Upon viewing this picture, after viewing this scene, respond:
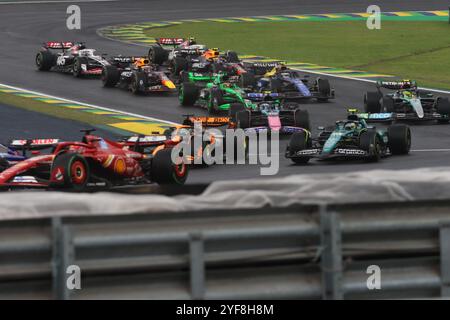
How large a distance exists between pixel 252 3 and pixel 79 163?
144 ft

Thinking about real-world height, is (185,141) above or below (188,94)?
below

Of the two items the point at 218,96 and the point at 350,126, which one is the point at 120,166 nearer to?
the point at 350,126

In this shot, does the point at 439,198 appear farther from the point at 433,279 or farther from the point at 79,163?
the point at 79,163

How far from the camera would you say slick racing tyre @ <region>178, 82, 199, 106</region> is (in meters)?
31.4

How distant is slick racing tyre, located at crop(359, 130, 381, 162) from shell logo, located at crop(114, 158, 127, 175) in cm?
627

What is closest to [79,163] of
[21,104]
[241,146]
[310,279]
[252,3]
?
[241,146]

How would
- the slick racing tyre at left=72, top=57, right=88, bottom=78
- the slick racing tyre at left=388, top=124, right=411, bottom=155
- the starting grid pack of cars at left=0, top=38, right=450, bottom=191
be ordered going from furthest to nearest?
1. the slick racing tyre at left=72, top=57, right=88, bottom=78
2. the slick racing tyre at left=388, top=124, right=411, bottom=155
3. the starting grid pack of cars at left=0, top=38, right=450, bottom=191

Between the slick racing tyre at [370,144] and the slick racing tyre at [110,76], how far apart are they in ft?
45.9

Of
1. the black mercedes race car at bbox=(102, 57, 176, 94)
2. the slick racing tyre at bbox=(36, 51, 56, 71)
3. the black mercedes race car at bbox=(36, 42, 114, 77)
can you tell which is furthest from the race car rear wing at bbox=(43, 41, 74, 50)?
the black mercedes race car at bbox=(102, 57, 176, 94)

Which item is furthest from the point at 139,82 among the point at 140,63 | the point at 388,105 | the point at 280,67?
the point at 388,105

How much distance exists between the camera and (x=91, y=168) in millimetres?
17219

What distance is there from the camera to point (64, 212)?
6.21 meters

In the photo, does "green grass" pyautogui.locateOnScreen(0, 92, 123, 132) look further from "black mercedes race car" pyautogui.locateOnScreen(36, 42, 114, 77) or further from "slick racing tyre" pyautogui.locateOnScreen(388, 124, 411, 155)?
"slick racing tyre" pyautogui.locateOnScreen(388, 124, 411, 155)

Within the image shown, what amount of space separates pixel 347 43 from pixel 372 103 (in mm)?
16718
